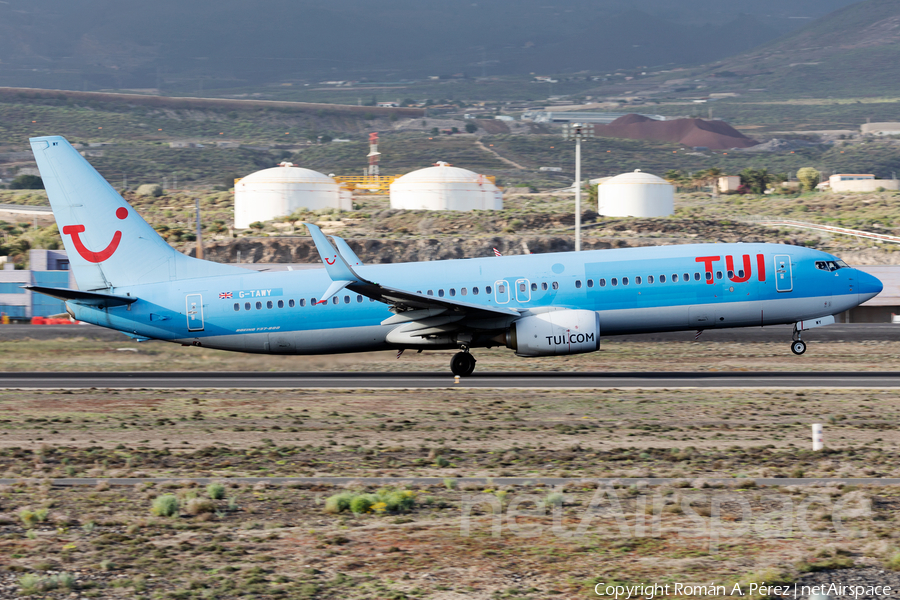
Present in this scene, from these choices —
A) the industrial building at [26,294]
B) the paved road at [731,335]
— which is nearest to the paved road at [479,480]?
the paved road at [731,335]

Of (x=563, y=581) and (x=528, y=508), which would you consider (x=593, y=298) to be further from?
(x=563, y=581)

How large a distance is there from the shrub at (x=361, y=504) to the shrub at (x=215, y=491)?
98.4 inches

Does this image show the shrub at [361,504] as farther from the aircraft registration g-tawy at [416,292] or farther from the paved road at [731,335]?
the paved road at [731,335]

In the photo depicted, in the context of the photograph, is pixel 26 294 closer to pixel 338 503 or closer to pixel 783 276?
pixel 783 276

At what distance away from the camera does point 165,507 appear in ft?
51.3

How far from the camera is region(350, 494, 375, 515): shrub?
1570cm

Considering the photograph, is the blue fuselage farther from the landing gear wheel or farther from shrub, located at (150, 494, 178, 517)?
shrub, located at (150, 494, 178, 517)

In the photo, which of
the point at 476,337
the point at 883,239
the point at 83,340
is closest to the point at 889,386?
the point at 476,337

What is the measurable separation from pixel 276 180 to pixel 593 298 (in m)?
98.8

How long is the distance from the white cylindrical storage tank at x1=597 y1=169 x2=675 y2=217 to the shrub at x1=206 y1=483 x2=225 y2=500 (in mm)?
107931

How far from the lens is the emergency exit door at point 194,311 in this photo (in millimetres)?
33094

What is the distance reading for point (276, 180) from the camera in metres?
126

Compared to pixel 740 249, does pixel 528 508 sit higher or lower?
lower

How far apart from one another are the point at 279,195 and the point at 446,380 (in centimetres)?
9556
